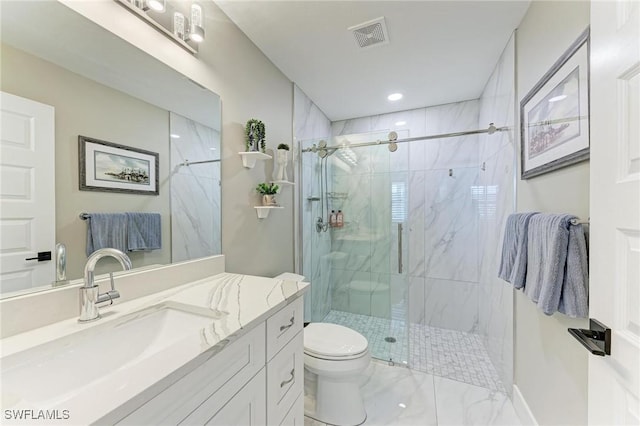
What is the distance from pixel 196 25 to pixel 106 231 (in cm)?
108

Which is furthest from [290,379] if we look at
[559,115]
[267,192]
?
[559,115]

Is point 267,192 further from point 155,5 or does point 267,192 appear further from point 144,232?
point 155,5

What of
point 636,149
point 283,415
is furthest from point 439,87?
point 283,415

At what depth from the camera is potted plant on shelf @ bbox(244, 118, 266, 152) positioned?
1.64 metres

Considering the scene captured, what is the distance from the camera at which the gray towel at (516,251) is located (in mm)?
1282

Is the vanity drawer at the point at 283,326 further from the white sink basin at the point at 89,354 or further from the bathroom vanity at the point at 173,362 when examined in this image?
the white sink basin at the point at 89,354

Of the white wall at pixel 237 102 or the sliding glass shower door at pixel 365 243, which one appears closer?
the white wall at pixel 237 102

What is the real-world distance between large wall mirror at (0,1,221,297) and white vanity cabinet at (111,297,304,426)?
0.62m

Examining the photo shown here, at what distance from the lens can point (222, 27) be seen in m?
1.52

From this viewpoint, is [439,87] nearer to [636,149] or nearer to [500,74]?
[500,74]

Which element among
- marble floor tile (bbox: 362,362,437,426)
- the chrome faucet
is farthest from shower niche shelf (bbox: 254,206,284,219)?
marble floor tile (bbox: 362,362,437,426)

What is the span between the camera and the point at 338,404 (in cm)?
152

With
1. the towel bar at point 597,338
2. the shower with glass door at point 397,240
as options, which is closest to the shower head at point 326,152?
the shower with glass door at point 397,240

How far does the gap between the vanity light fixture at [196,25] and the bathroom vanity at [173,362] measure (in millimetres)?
1239
